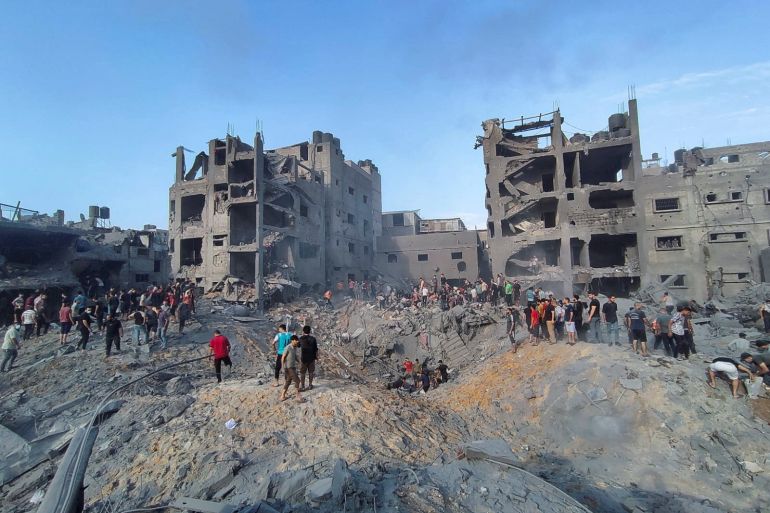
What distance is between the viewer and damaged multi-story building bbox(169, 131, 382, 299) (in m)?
27.4

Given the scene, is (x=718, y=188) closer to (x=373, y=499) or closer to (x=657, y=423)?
(x=657, y=423)

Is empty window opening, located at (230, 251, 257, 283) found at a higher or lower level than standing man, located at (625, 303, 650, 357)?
higher

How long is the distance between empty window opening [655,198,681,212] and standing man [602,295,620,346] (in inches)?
650

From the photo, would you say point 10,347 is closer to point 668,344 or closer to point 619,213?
point 668,344

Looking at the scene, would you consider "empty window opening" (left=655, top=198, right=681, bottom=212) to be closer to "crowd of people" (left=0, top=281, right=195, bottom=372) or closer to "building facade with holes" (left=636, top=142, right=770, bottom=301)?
"building facade with holes" (left=636, top=142, right=770, bottom=301)

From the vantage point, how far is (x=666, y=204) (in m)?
25.0

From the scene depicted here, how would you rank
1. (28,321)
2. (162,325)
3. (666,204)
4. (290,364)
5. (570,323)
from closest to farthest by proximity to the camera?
(290,364) < (570,323) < (162,325) < (28,321) < (666,204)

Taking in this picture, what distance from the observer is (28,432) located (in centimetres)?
993

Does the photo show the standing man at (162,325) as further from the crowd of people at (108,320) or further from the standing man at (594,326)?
the standing man at (594,326)

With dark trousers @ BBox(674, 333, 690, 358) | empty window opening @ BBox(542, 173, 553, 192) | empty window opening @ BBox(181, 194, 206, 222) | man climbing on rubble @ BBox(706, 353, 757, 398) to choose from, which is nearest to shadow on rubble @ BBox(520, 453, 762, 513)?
man climbing on rubble @ BBox(706, 353, 757, 398)

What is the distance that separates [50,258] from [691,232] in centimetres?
3958

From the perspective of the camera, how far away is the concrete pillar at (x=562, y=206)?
2531 centimetres

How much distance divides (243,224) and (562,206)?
877 inches

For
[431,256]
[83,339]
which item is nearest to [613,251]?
[431,256]
